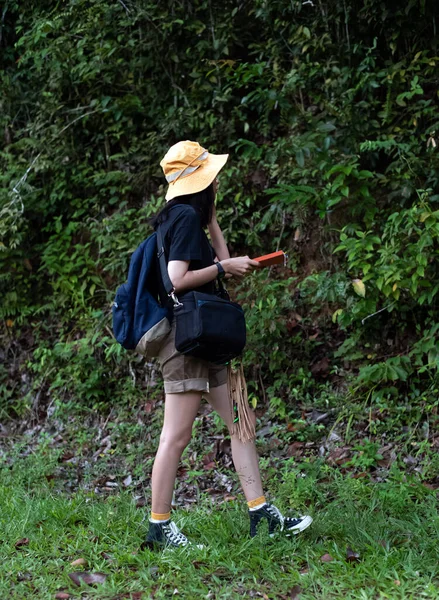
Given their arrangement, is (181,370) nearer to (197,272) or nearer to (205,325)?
(205,325)

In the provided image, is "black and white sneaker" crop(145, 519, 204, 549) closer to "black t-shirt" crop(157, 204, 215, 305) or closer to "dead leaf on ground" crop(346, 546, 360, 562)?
"dead leaf on ground" crop(346, 546, 360, 562)

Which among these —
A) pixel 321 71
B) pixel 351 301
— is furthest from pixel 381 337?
pixel 321 71

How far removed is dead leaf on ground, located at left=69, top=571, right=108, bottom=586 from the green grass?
38mm

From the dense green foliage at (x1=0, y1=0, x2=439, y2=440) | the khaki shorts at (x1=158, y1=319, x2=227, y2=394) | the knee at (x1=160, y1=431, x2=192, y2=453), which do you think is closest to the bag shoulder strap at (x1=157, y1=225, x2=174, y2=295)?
the khaki shorts at (x1=158, y1=319, x2=227, y2=394)

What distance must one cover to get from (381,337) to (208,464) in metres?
1.81

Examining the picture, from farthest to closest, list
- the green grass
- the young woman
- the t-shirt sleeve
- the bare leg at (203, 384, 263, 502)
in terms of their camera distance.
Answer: the bare leg at (203, 384, 263, 502), the young woman, the t-shirt sleeve, the green grass

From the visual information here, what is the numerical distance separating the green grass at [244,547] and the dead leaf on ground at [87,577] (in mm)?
38

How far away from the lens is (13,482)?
5.89 metres

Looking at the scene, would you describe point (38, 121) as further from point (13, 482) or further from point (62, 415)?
point (13, 482)

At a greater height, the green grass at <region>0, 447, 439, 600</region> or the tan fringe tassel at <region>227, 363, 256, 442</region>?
the tan fringe tassel at <region>227, 363, 256, 442</region>

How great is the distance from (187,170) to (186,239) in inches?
17.5

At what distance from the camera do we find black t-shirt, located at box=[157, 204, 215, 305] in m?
3.74

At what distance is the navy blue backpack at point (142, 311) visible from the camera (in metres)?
3.88

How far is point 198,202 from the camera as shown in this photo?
13.0 ft
